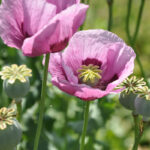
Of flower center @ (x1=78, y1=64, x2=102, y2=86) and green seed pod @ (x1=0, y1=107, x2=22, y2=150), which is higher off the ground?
flower center @ (x1=78, y1=64, x2=102, y2=86)

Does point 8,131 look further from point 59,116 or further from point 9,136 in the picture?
point 59,116

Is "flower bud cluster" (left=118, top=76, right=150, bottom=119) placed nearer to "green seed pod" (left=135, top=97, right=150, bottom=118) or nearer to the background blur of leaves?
"green seed pod" (left=135, top=97, right=150, bottom=118)

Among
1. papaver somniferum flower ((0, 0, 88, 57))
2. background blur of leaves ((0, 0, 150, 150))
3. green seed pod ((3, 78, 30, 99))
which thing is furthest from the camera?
background blur of leaves ((0, 0, 150, 150))

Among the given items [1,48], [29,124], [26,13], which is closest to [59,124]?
[29,124]

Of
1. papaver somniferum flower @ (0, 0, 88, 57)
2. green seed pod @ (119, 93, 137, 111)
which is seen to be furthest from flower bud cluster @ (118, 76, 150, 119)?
papaver somniferum flower @ (0, 0, 88, 57)

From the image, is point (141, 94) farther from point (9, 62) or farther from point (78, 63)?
point (9, 62)

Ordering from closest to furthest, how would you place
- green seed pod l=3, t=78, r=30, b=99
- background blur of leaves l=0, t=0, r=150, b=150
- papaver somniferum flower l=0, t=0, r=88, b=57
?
papaver somniferum flower l=0, t=0, r=88, b=57, green seed pod l=3, t=78, r=30, b=99, background blur of leaves l=0, t=0, r=150, b=150

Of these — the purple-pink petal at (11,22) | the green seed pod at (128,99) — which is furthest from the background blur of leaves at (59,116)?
the purple-pink petal at (11,22)
